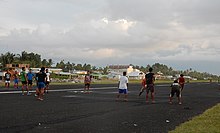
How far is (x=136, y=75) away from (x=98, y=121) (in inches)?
4207

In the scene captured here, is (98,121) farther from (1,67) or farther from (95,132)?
(1,67)

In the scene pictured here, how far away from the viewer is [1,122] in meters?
10.1

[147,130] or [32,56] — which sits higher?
[32,56]

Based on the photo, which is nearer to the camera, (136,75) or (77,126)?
(77,126)

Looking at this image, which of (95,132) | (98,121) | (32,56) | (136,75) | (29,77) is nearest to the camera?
(95,132)

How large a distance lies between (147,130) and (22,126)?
3.43 m

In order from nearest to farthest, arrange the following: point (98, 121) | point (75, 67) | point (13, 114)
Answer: point (98, 121) < point (13, 114) < point (75, 67)

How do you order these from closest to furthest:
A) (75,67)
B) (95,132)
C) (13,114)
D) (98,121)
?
(95,132)
(98,121)
(13,114)
(75,67)

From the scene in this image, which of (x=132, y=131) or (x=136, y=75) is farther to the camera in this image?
(x=136, y=75)

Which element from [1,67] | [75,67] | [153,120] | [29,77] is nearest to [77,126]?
[153,120]

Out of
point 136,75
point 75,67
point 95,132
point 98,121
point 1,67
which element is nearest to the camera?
point 95,132

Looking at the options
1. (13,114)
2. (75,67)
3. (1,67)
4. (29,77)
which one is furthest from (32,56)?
(13,114)

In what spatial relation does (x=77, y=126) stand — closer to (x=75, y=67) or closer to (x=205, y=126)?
(x=205, y=126)

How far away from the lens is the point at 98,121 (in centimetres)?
1100
